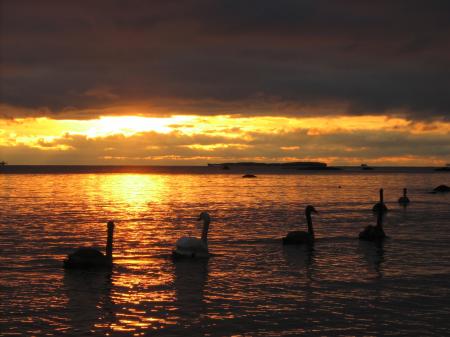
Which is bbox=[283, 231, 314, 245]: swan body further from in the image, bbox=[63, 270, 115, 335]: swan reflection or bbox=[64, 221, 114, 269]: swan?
bbox=[63, 270, 115, 335]: swan reflection

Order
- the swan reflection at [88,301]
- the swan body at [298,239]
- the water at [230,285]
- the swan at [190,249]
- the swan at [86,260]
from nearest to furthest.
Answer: the swan reflection at [88,301]
the water at [230,285]
the swan at [86,260]
the swan at [190,249]
the swan body at [298,239]

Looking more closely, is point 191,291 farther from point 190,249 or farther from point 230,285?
point 190,249

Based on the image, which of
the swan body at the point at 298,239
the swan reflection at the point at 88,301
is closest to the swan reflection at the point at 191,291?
the swan reflection at the point at 88,301

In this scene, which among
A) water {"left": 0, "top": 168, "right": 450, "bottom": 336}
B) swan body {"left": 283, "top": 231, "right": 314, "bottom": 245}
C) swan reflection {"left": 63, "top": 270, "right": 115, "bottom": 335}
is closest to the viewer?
swan reflection {"left": 63, "top": 270, "right": 115, "bottom": 335}

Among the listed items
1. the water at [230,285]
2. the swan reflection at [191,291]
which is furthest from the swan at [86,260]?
the swan reflection at [191,291]

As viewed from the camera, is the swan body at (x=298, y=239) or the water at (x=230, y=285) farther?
the swan body at (x=298, y=239)

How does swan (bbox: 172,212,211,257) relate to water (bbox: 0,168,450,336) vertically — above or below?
above

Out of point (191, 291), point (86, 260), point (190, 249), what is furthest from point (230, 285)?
point (86, 260)

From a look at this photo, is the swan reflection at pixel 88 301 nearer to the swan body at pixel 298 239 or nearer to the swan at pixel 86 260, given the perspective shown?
the swan at pixel 86 260

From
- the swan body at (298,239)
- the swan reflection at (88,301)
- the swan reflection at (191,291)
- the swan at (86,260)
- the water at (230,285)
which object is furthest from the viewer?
the swan body at (298,239)

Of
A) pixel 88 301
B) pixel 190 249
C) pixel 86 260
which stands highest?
pixel 190 249

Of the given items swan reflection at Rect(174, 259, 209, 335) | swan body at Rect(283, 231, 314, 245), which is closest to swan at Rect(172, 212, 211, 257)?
swan reflection at Rect(174, 259, 209, 335)

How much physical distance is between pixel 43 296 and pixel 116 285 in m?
2.97

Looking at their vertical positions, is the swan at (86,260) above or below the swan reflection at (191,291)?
above
